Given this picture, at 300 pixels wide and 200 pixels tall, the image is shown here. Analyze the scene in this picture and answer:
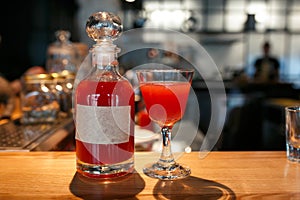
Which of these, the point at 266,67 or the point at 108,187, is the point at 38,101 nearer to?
the point at 108,187

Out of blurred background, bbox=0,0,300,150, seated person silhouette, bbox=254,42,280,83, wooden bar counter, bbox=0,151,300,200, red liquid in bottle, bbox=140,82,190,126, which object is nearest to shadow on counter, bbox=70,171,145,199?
wooden bar counter, bbox=0,151,300,200

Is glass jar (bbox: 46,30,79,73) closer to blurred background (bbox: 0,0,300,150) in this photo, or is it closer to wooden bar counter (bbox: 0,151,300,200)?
wooden bar counter (bbox: 0,151,300,200)

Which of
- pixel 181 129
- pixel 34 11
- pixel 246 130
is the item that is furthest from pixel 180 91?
pixel 34 11

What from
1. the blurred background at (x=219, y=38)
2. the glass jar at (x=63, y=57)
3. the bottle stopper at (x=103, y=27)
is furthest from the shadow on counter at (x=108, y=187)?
the blurred background at (x=219, y=38)

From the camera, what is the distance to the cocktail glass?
0.59 meters

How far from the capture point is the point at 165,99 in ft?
1.96

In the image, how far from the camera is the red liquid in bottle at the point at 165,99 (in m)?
0.59

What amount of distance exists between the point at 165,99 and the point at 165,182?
138 millimetres

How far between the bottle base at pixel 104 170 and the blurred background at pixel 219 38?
94.5 inches

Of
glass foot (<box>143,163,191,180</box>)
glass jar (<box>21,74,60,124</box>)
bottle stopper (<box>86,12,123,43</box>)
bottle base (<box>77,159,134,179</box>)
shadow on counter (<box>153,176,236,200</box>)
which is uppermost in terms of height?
bottle stopper (<box>86,12,123,43</box>)

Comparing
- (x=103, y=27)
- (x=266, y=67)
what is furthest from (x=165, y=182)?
(x=266, y=67)

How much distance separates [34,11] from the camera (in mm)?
3887

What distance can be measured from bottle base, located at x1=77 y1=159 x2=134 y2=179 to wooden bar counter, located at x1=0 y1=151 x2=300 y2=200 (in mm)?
13

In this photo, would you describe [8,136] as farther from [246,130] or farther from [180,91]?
[246,130]
